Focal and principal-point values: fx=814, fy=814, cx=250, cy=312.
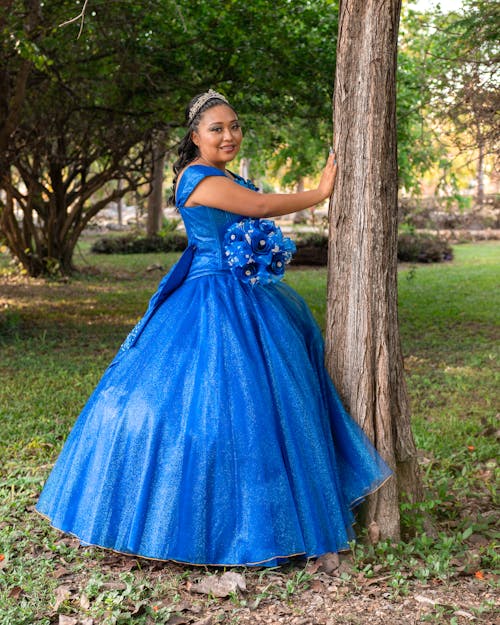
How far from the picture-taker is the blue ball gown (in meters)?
3.20

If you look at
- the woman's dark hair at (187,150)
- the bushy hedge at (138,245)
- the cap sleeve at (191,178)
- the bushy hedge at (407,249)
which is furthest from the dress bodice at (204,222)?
the bushy hedge at (138,245)

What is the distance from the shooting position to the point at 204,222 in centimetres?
362

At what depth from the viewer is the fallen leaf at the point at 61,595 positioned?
307cm

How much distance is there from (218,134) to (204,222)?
1.29ft

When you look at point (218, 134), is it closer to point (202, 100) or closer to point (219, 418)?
point (202, 100)

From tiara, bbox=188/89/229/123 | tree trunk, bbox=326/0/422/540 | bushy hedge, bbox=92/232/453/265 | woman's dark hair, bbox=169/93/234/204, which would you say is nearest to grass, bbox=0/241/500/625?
tree trunk, bbox=326/0/422/540

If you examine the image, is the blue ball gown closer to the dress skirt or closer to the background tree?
the dress skirt

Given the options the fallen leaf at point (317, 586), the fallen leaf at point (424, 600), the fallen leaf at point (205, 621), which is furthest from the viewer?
the fallen leaf at point (317, 586)

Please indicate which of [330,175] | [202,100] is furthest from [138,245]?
[330,175]

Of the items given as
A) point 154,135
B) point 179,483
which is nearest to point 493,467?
point 179,483

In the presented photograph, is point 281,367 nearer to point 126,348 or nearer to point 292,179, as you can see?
point 126,348

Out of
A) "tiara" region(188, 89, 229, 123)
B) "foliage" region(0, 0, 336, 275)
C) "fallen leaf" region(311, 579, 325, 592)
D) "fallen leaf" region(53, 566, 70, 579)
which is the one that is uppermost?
"foliage" region(0, 0, 336, 275)

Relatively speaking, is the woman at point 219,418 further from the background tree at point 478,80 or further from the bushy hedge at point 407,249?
the bushy hedge at point 407,249

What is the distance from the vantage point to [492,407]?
5941mm
